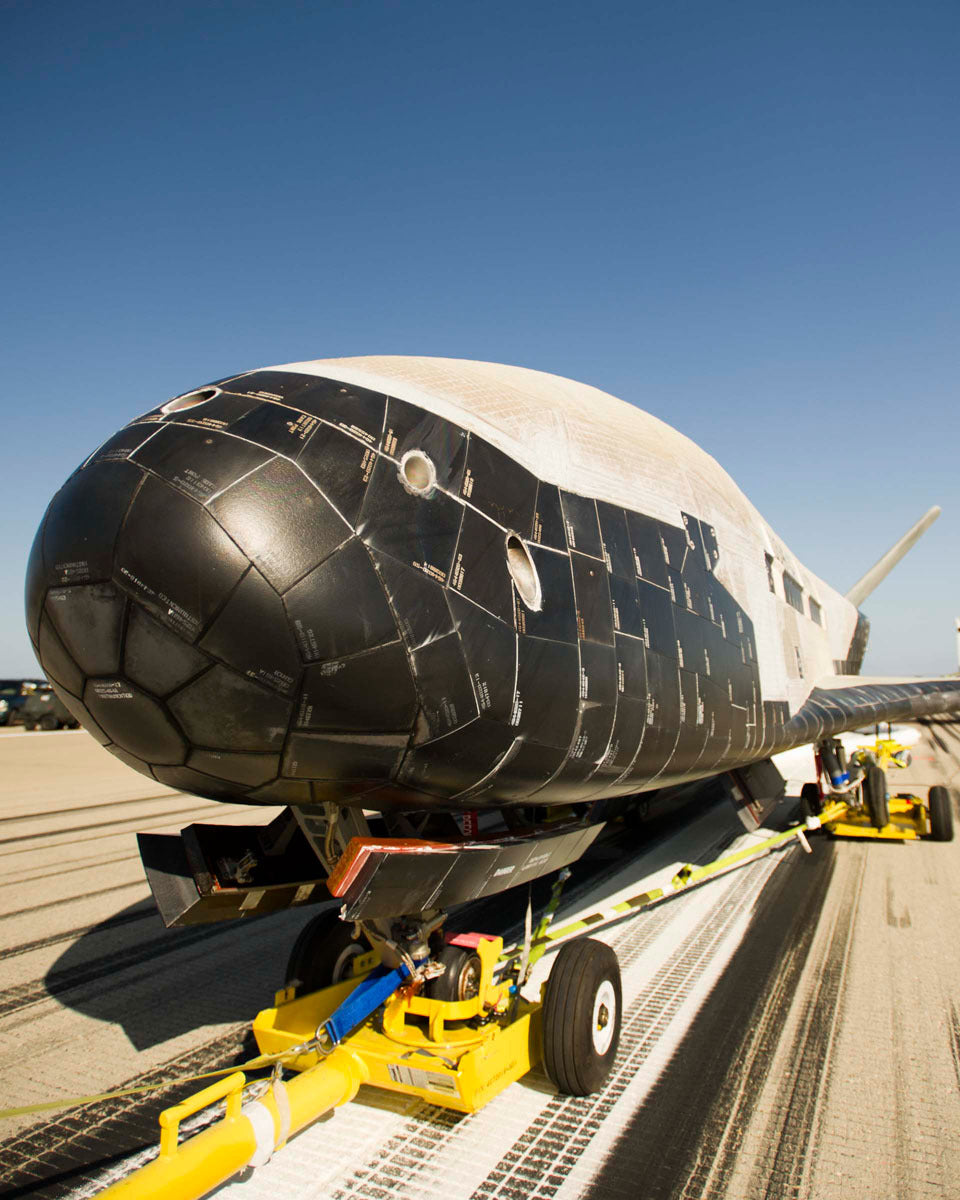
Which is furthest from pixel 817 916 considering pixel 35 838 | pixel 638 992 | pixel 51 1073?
pixel 35 838

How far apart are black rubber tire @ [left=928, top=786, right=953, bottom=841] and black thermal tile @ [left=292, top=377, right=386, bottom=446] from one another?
10302mm

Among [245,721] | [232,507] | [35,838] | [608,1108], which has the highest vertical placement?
[232,507]

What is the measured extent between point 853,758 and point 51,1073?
10422 millimetres

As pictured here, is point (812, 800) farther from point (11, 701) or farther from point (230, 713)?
point (11, 701)

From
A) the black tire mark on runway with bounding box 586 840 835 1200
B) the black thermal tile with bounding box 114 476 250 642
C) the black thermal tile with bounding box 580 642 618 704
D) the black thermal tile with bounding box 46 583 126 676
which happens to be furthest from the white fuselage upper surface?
the black tire mark on runway with bounding box 586 840 835 1200

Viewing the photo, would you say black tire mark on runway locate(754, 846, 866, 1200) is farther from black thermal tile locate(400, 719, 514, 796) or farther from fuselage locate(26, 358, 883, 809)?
black thermal tile locate(400, 719, 514, 796)

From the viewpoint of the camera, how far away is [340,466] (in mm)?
3158

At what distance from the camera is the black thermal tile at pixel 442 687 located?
3.16m

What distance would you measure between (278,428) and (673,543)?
10.2 ft

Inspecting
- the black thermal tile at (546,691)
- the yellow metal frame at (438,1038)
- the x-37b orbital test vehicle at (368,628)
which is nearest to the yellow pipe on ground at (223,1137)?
the yellow metal frame at (438,1038)

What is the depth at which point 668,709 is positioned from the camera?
4797 millimetres

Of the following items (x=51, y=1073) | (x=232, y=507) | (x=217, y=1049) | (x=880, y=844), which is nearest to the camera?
(x=232, y=507)

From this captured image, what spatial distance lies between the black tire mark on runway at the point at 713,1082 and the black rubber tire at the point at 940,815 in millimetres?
4549

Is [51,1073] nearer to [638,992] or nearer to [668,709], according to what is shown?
[638,992]
